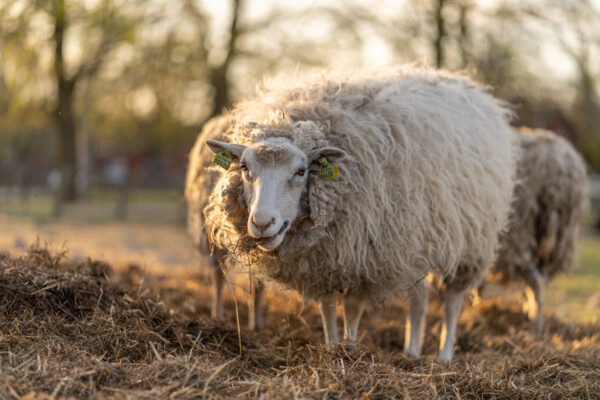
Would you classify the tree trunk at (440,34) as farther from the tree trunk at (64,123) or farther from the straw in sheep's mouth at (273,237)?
the straw in sheep's mouth at (273,237)

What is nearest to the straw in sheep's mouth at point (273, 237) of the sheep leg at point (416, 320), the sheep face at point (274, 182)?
the sheep face at point (274, 182)

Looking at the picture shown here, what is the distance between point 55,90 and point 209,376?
16.5 meters

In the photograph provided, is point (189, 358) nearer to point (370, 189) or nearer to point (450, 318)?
point (370, 189)

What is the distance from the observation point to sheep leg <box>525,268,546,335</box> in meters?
5.68

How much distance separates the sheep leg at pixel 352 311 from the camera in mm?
3912

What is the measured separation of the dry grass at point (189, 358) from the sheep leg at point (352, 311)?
0.22 m

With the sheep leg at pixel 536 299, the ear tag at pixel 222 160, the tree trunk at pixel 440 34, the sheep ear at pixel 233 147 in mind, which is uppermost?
the tree trunk at pixel 440 34

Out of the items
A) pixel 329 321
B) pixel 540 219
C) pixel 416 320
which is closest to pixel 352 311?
pixel 329 321

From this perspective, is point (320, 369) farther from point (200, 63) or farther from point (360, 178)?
point (200, 63)

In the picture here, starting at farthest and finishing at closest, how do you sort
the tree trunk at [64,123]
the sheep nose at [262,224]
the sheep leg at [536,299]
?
the tree trunk at [64,123] < the sheep leg at [536,299] < the sheep nose at [262,224]

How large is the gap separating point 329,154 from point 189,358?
149 centimetres

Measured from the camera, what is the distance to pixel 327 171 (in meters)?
3.44

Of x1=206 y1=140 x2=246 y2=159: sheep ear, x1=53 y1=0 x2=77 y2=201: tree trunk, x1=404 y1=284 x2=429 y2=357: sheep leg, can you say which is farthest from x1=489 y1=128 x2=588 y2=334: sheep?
x1=53 y1=0 x2=77 y2=201: tree trunk

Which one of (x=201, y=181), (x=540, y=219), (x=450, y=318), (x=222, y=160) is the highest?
(x=222, y=160)
